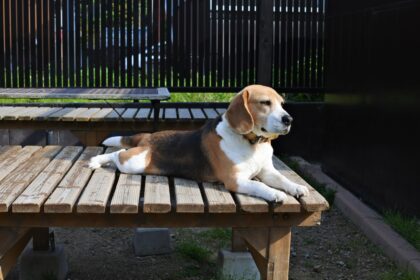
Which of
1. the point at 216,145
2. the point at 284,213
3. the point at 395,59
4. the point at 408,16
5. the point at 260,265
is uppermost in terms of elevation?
the point at 408,16

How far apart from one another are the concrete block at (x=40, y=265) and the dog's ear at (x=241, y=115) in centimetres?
192

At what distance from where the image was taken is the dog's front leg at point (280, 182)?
3.67 metres

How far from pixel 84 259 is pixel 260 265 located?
221 centimetres

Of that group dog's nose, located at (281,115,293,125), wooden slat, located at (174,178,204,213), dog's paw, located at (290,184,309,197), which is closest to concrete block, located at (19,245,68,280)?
wooden slat, located at (174,178,204,213)

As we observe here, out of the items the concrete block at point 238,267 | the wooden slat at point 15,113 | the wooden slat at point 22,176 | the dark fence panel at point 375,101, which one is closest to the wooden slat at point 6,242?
the wooden slat at point 22,176

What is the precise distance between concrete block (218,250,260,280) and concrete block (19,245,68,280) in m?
1.21

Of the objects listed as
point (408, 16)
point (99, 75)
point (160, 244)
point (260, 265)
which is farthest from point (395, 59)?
point (99, 75)

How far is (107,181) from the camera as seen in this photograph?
401cm

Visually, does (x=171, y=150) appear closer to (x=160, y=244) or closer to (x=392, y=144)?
(x=160, y=244)

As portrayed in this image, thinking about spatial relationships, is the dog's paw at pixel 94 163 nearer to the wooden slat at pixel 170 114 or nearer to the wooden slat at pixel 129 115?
the wooden slat at pixel 129 115

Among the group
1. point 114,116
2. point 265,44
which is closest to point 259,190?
point 114,116

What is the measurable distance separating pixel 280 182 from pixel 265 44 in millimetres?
5036

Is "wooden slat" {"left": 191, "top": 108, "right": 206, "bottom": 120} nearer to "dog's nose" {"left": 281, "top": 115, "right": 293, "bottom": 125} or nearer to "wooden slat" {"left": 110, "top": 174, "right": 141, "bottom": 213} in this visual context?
"wooden slat" {"left": 110, "top": 174, "right": 141, "bottom": 213}

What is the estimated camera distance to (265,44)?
865 centimetres
